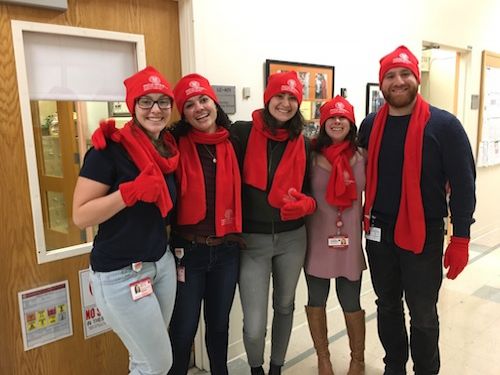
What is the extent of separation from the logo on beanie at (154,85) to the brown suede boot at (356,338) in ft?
4.69

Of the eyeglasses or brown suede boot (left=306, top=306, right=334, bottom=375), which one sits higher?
the eyeglasses

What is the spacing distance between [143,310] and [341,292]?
1.05 meters

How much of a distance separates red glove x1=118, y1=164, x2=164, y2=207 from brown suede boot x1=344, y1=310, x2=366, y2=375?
49.7 inches

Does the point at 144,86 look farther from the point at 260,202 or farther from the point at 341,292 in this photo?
the point at 341,292

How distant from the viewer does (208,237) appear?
1.69 metres

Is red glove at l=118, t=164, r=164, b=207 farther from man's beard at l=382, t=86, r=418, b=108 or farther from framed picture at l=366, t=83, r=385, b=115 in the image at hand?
framed picture at l=366, t=83, r=385, b=115

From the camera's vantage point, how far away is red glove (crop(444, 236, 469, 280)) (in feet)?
6.13

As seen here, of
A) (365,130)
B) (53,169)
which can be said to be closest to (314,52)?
(365,130)

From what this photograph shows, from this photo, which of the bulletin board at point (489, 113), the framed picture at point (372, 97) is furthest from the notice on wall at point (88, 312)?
the bulletin board at point (489, 113)

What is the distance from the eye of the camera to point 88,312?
1.96 metres

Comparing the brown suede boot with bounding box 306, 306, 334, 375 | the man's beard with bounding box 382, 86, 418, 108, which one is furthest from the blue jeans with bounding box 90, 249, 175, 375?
the man's beard with bounding box 382, 86, 418, 108

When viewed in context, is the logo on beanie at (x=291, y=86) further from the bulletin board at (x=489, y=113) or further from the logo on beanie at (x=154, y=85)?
the bulletin board at (x=489, y=113)

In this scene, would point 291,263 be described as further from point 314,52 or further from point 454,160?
Result: point 314,52

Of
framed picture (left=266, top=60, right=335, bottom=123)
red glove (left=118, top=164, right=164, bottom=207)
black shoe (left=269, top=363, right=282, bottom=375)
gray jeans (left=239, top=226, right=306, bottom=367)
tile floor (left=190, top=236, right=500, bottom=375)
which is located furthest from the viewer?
framed picture (left=266, top=60, right=335, bottom=123)
